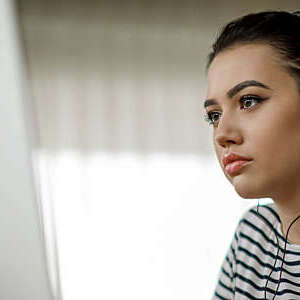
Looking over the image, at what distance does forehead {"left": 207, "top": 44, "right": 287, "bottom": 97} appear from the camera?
0.89 m

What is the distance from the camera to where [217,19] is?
244 centimetres

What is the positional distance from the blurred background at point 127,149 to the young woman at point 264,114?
Answer: 1.32 metres

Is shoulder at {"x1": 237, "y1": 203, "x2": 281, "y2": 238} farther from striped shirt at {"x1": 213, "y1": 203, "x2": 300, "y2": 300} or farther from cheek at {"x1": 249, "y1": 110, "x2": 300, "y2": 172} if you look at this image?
cheek at {"x1": 249, "y1": 110, "x2": 300, "y2": 172}

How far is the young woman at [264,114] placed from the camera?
0.88m

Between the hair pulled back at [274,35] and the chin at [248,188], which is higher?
the hair pulled back at [274,35]

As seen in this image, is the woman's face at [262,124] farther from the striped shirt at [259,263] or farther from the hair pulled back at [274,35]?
the striped shirt at [259,263]

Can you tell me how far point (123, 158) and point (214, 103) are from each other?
142 centimetres

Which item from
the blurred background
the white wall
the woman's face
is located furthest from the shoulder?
the blurred background

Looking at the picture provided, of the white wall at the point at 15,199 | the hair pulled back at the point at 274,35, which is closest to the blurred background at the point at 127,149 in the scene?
the white wall at the point at 15,199

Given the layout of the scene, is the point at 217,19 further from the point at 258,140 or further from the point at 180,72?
the point at 258,140

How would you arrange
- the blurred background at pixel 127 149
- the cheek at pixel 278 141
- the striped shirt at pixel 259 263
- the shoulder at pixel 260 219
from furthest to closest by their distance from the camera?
1. the blurred background at pixel 127 149
2. the shoulder at pixel 260 219
3. the striped shirt at pixel 259 263
4. the cheek at pixel 278 141

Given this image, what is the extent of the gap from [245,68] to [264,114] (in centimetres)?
9

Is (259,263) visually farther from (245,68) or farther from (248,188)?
(245,68)

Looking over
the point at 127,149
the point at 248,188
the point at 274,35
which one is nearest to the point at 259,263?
the point at 248,188
